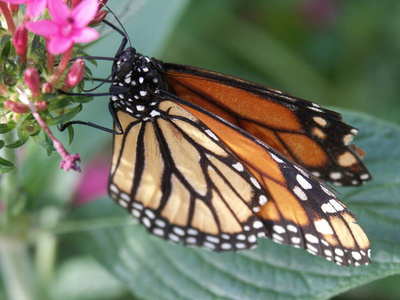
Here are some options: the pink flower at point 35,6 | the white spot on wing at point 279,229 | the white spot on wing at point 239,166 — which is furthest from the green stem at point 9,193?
the white spot on wing at point 279,229

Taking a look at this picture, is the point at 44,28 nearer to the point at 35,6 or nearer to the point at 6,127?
the point at 35,6

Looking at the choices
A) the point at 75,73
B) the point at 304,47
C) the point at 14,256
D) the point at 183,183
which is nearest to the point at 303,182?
the point at 183,183

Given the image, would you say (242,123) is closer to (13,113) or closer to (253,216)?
(253,216)

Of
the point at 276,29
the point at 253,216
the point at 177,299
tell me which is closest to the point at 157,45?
the point at 253,216

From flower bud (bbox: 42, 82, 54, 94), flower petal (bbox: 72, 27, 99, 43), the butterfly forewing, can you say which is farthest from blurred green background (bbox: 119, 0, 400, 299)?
flower petal (bbox: 72, 27, 99, 43)

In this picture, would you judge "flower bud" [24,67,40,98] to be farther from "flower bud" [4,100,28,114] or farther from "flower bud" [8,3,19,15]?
"flower bud" [8,3,19,15]

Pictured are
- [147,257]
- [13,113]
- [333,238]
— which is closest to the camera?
[13,113]
